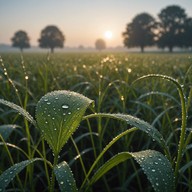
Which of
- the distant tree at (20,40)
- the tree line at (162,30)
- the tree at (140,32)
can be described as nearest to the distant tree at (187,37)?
the tree line at (162,30)

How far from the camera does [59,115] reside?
2.23 feet

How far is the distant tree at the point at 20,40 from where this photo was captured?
6854 cm

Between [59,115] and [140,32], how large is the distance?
54454mm

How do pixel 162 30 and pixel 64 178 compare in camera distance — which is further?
pixel 162 30

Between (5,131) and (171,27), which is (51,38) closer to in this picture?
(171,27)

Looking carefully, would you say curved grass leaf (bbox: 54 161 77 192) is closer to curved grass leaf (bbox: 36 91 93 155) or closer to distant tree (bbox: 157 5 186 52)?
curved grass leaf (bbox: 36 91 93 155)

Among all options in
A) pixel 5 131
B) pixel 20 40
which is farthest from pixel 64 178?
pixel 20 40

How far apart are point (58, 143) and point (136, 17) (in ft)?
191

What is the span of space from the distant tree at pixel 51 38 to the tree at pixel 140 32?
15.7m

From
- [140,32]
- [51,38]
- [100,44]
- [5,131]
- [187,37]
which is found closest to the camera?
[5,131]

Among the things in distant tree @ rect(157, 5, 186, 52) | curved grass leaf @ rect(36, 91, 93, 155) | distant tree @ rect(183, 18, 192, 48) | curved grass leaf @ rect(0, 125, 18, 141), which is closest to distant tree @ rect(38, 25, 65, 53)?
distant tree @ rect(157, 5, 186, 52)

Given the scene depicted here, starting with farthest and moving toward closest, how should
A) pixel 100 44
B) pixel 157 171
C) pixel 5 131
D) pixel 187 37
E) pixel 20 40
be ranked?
pixel 100 44 → pixel 20 40 → pixel 187 37 → pixel 5 131 → pixel 157 171

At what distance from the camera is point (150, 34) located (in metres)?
52.9

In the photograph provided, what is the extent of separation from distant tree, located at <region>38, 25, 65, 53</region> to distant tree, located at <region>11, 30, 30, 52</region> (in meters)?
6.45
